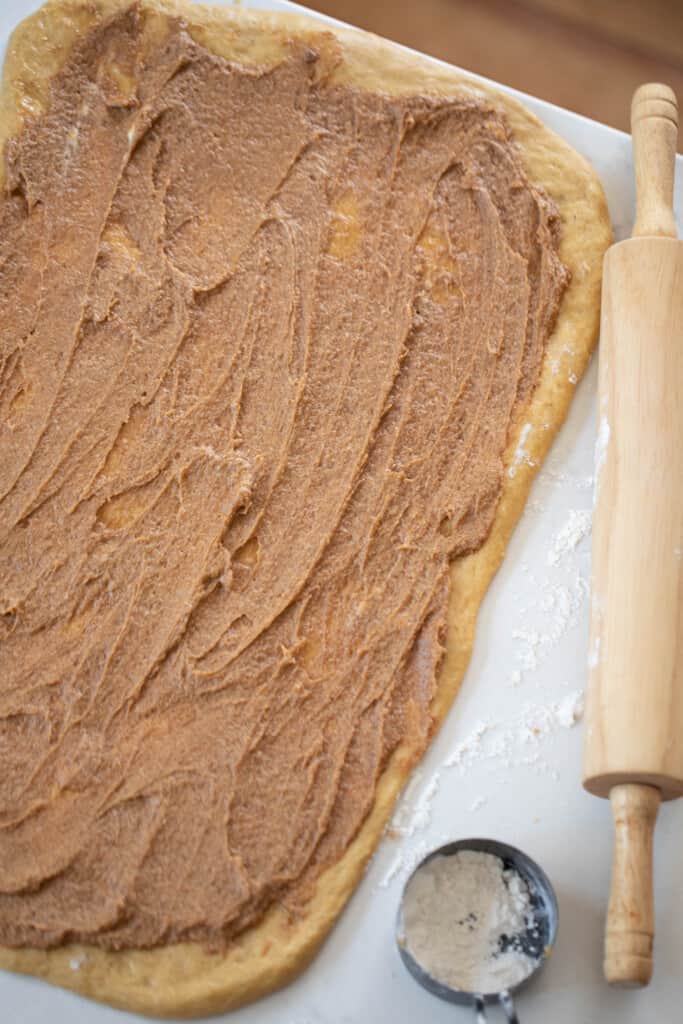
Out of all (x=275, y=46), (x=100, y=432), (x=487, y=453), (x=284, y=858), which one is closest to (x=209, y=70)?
(x=275, y=46)

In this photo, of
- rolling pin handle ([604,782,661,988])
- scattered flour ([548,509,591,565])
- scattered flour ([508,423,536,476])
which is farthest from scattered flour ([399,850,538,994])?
scattered flour ([508,423,536,476])

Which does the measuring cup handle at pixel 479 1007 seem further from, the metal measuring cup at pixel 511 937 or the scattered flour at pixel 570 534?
the scattered flour at pixel 570 534

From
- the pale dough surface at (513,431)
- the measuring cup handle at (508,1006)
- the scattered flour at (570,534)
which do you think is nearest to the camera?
the measuring cup handle at (508,1006)

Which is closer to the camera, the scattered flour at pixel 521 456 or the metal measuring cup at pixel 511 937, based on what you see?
the metal measuring cup at pixel 511 937

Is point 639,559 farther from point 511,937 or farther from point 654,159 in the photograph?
point 654,159

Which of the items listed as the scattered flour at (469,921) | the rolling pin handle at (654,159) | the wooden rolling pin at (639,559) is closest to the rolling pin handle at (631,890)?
the wooden rolling pin at (639,559)
